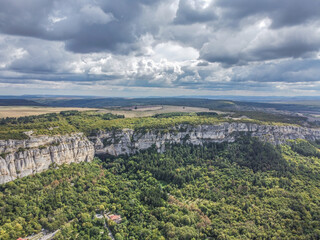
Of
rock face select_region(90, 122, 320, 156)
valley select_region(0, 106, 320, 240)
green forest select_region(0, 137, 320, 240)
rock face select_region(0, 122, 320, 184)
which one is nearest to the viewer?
green forest select_region(0, 137, 320, 240)

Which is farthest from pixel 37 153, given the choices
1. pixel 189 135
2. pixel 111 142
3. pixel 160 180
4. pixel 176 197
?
pixel 189 135

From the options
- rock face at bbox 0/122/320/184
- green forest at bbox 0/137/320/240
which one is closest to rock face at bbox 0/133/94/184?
rock face at bbox 0/122/320/184

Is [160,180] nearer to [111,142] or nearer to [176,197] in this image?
[176,197]

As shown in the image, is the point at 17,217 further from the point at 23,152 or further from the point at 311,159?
the point at 311,159

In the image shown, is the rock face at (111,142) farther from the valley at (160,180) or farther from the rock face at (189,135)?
the valley at (160,180)

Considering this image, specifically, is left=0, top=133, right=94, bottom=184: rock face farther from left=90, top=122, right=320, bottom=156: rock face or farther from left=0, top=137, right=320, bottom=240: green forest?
left=90, top=122, right=320, bottom=156: rock face

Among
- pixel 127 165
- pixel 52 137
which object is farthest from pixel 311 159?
pixel 52 137

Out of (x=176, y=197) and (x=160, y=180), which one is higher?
(x=160, y=180)
